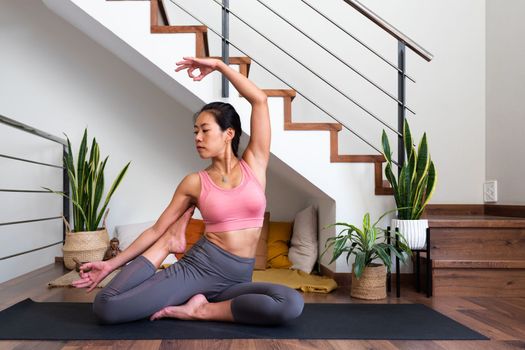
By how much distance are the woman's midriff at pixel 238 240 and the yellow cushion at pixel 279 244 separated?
147 centimetres

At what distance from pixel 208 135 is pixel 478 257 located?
166 centimetres

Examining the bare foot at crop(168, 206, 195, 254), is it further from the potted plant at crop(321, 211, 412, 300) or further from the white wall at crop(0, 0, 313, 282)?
the white wall at crop(0, 0, 313, 282)

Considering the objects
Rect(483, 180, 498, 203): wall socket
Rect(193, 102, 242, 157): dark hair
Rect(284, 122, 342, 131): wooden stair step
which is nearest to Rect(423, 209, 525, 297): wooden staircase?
Rect(284, 122, 342, 131): wooden stair step

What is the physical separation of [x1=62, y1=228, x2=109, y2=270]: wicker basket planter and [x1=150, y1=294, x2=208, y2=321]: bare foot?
1.49 m

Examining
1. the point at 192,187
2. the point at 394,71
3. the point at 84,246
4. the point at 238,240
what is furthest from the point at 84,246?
the point at 394,71

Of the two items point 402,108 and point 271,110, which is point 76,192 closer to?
point 271,110

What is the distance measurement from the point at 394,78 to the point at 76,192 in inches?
97.6

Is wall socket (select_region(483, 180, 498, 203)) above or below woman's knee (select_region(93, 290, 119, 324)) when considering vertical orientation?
above

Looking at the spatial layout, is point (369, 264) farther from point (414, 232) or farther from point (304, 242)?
point (304, 242)

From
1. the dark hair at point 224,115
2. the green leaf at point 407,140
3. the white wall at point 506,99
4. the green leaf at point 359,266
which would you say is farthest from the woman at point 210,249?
the white wall at point 506,99

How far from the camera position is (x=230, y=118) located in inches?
81.0

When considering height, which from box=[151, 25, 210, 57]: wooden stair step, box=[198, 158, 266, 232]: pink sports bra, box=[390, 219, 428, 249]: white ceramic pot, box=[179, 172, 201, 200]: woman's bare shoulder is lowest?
box=[390, 219, 428, 249]: white ceramic pot

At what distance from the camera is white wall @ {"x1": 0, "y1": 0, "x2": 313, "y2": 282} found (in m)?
3.81

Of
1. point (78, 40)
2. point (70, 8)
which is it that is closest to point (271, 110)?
point (70, 8)
